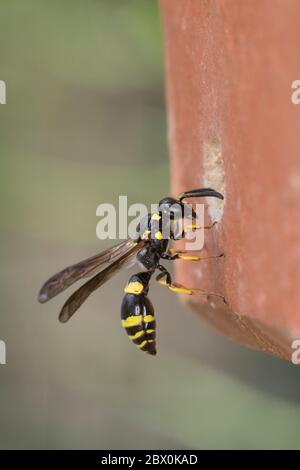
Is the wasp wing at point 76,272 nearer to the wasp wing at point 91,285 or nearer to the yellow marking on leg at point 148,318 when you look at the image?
the wasp wing at point 91,285

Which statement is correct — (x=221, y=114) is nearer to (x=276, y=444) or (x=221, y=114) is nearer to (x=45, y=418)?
(x=276, y=444)

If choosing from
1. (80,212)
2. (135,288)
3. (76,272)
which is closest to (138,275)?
(135,288)

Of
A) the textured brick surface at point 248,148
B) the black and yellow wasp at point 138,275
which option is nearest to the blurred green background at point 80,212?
the black and yellow wasp at point 138,275

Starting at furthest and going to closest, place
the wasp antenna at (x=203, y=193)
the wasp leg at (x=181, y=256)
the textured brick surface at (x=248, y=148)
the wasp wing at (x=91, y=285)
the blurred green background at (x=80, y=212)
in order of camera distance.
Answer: the blurred green background at (x=80, y=212), the wasp wing at (x=91, y=285), the wasp leg at (x=181, y=256), the wasp antenna at (x=203, y=193), the textured brick surface at (x=248, y=148)

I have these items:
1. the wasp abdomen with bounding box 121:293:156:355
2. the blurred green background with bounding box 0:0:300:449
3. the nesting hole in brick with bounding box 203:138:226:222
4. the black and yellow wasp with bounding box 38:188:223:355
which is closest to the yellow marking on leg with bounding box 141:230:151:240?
the black and yellow wasp with bounding box 38:188:223:355

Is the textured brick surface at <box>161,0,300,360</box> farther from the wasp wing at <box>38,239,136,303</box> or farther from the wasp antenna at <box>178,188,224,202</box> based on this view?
the wasp wing at <box>38,239,136,303</box>
